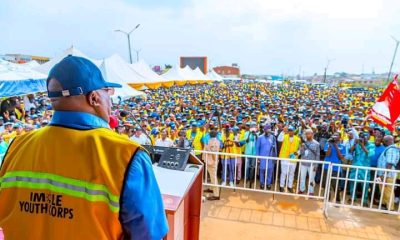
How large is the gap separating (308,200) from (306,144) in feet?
4.10

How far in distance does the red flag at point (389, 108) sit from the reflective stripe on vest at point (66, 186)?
22.4 feet

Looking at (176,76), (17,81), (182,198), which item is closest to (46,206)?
(182,198)

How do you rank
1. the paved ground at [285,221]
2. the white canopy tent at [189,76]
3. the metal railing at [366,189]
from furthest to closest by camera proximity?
the white canopy tent at [189,76] < the metal railing at [366,189] < the paved ground at [285,221]

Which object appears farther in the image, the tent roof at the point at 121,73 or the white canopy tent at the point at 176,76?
the white canopy tent at the point at 176,76

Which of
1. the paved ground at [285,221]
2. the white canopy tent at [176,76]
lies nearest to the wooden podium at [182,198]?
the paved ground at [285,221]

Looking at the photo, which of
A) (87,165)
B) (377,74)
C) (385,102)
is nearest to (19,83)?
(87,165)

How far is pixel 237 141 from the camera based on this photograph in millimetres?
7254

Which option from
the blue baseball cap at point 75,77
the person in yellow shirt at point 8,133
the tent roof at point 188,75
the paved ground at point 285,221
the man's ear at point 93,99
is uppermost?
the blue baseball cap at point 75,77

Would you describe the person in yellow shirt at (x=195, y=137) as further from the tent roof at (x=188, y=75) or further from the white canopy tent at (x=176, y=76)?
the tent roof at (x=188, y=75)

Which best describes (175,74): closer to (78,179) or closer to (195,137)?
(195,137)

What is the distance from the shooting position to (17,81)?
790 cm

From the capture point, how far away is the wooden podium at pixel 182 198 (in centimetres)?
178

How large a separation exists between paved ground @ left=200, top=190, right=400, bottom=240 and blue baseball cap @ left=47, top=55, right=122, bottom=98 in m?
3.92

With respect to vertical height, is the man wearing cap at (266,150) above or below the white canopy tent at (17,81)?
below
